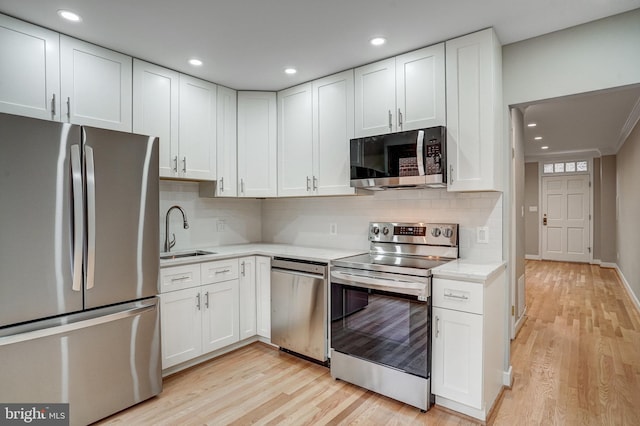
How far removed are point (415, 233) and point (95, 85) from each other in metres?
2.73

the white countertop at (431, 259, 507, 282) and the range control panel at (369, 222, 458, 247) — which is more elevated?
the range control panel at (369, 222, 458, 247)

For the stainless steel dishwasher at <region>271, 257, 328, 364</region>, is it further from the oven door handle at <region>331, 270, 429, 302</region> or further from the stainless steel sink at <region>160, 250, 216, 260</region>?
the stainless steel sink at <region>160, 250, 216, 260</region>

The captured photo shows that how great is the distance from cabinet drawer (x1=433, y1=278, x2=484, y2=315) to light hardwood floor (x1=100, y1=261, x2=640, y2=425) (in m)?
0.72

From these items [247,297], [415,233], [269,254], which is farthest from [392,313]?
[247,297]

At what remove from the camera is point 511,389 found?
100 inches

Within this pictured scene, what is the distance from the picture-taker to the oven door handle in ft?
7.30

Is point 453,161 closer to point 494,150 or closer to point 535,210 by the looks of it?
point 494,150

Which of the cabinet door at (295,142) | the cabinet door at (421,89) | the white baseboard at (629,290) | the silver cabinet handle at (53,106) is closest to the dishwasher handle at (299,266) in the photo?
the cabinet door at (295,142)

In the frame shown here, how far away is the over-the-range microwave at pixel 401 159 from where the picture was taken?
8.10 ft

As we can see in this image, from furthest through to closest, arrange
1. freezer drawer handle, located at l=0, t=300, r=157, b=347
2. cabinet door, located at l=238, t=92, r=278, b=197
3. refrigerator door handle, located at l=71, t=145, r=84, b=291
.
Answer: cabinet door, located at l=238, t=92, r=278, b=197, refrigerator door handle, located at l=71, t=145, r=84, b=291, freezer drawer handle, located at l=0, t=300, r=157, b=347

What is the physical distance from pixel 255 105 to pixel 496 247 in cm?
265

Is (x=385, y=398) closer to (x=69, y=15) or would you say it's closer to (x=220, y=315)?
(x=220, y=315)

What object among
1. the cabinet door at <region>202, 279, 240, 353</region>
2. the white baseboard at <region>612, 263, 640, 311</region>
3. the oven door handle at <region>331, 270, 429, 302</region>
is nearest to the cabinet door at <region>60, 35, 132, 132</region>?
the cabinet door at <region>202, 279, 240, 353</region>

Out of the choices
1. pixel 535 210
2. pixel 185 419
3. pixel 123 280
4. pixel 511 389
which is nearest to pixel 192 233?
pixel 123 280
